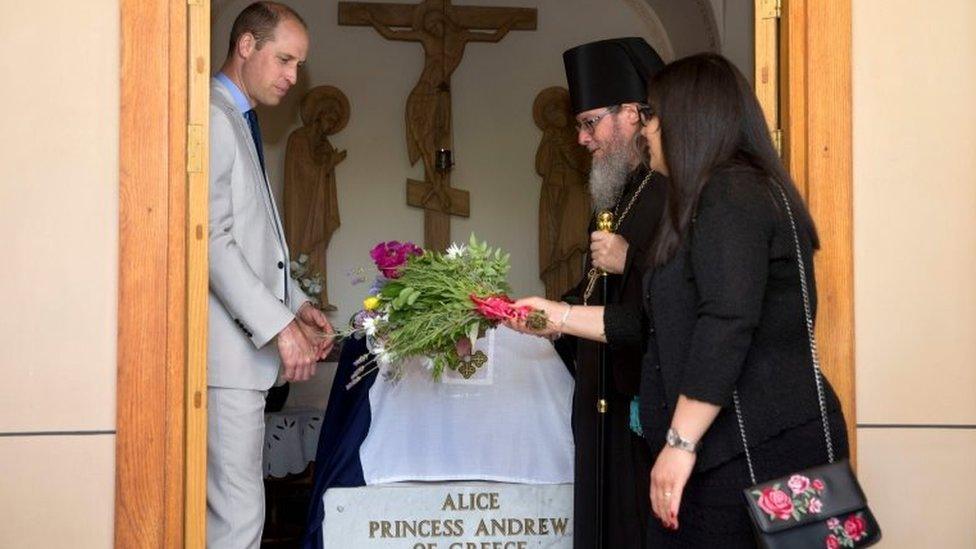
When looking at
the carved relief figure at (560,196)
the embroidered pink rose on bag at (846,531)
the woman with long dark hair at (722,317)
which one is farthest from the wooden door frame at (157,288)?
the carved relief figure at (560,196)

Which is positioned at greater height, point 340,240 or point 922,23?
point 922,23

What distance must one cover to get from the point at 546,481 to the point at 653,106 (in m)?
1.57

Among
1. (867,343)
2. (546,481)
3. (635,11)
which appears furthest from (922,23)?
(635,11)

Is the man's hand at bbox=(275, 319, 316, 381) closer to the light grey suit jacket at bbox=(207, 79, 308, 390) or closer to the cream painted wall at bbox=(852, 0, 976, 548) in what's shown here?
the light grey suit jacket at bbox=(207, 79, 308, 390)

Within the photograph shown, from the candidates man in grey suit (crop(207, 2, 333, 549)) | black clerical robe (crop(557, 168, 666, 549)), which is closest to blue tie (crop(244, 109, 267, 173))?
man in grey suit (crop(207, 2, 333, 549))

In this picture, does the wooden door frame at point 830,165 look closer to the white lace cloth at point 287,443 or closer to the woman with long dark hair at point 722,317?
the woman with long dark hair at point 722,317

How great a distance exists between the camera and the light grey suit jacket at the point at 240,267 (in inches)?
146

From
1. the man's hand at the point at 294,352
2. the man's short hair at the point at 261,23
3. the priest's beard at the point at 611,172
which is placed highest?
the man's short hair at the point at 261,23

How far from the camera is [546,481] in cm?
407

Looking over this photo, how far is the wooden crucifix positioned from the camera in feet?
23.4

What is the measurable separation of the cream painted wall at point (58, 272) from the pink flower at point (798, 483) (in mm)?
1774

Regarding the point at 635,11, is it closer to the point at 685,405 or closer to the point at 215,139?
the point at 215,139

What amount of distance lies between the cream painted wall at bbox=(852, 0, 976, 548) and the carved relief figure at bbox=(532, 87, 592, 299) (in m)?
3.65

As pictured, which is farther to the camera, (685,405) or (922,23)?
(922,23)
